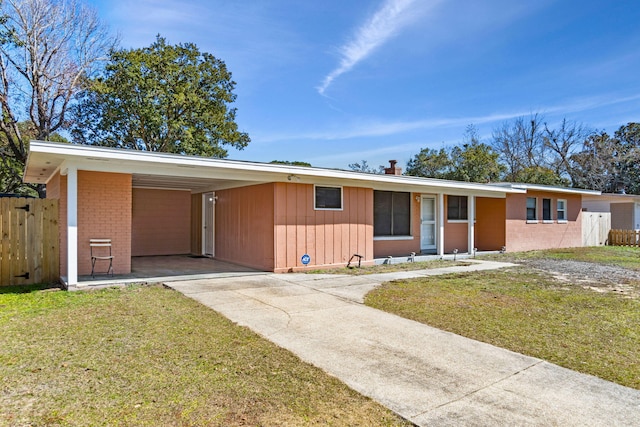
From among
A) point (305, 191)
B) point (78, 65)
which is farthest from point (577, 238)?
point (78, 65)

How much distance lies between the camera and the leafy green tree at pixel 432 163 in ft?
102

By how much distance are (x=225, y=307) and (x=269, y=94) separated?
658 inches

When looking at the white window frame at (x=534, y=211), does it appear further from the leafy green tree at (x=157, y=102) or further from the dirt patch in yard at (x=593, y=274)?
the leafy green tree at (x=157, y=102)

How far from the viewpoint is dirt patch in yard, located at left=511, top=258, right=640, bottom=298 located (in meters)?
8.17

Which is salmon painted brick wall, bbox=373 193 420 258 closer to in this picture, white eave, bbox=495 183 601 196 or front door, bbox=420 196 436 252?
front door, bbox=420 196 436 252

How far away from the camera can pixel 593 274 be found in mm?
10125

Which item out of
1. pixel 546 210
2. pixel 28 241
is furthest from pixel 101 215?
pixel 546 210

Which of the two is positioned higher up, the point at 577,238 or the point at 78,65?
the point at 78,65

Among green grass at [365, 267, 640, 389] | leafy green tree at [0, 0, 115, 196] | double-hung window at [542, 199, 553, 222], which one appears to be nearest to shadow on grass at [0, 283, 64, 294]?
green grass at [365, 267, 640, 389]

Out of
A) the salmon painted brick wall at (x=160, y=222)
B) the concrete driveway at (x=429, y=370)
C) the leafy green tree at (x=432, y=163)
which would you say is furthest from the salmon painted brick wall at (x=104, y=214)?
the leafy green tree at (x=432, y=163)

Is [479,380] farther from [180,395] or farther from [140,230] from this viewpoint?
[140,230]

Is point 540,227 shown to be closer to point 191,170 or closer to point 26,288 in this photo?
point 191,170

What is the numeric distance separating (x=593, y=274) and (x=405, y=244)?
16.5 feet

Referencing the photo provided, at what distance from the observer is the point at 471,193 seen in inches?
563
